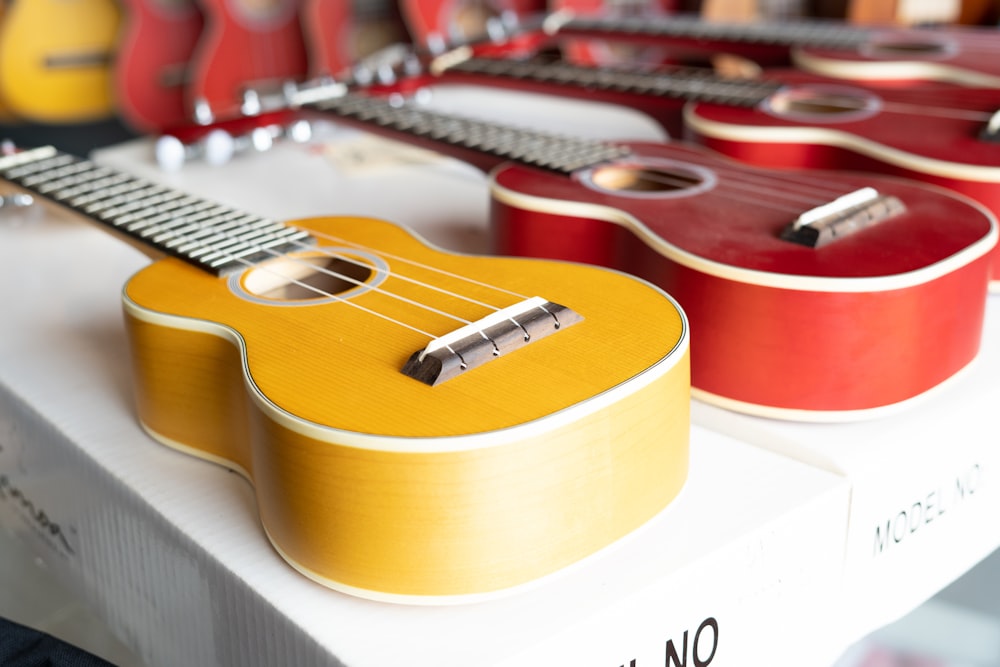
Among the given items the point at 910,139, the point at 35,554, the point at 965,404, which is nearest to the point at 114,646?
the point at 35,554

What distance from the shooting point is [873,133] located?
2.99 feet

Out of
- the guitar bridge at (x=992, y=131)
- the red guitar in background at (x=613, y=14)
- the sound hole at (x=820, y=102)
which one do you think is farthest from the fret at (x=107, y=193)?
the red guitar in background at (x=613, y=14)

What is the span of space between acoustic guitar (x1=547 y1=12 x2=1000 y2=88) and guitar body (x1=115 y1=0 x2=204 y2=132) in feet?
2.67

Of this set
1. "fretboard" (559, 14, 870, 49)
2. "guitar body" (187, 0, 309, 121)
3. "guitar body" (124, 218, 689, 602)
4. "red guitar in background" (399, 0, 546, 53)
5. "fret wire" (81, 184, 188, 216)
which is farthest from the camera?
"red guitar in background" (399, 0, 546, 53)

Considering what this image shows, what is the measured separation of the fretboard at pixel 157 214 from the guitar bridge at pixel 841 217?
340 millimetres

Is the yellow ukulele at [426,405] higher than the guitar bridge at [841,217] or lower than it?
lower

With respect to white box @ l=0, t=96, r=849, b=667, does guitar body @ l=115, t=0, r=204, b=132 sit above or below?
above

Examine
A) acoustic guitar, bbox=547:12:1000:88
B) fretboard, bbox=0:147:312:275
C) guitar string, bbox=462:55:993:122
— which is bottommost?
fretboard, bbox=0:147:312:275

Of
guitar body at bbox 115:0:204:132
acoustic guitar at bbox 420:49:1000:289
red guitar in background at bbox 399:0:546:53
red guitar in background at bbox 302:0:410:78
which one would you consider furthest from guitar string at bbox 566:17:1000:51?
guitar body at bbox 115:0:204:132

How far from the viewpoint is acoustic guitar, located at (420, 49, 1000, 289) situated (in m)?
0.85

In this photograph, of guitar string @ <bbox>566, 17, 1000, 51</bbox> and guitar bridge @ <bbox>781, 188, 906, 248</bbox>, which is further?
guitar string @ <bbox>566, 17, 1000, 51</bbox>

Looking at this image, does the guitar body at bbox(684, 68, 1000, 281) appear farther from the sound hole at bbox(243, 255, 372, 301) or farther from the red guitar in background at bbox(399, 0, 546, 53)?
the red guitar in background at bbox(399, 0, 546, 53)

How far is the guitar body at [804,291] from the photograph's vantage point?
0.64 metres

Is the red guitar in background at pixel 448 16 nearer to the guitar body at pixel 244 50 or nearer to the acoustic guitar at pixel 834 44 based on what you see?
the guitar body at pixel 244 50
